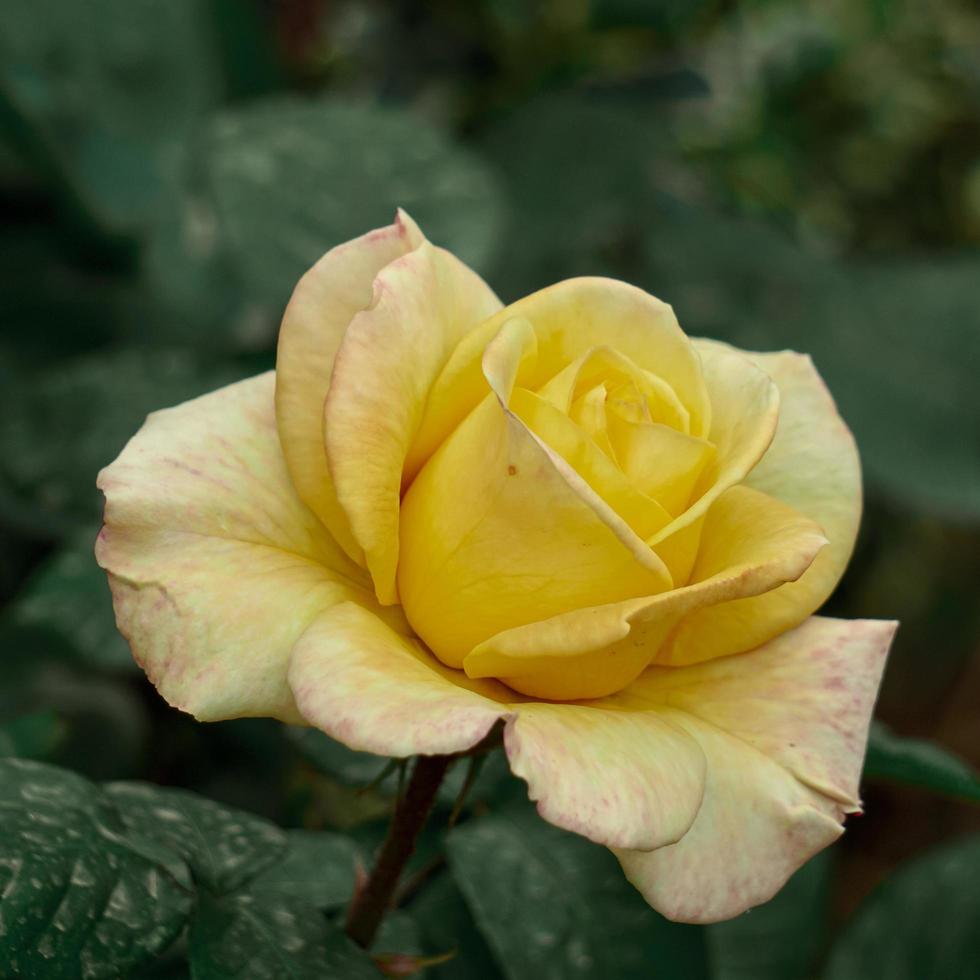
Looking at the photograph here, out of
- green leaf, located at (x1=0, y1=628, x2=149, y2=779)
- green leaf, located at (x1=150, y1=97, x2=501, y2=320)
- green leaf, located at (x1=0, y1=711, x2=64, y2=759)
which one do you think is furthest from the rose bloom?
green leaf, located at (x1=150, y1=97, x2=501, y2=320)

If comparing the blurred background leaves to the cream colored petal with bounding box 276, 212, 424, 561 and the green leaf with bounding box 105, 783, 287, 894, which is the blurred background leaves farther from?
the cream colored petal with bounding box 276, 212, 424, 561

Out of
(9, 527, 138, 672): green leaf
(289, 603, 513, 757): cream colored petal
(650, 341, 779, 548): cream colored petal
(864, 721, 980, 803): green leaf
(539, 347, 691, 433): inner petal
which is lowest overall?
(864, 721, 980, 803): green leaf

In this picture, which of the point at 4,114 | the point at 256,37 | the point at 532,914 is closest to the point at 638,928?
the point at 532,914

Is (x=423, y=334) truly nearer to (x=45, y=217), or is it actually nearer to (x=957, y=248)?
(x=45, y=217)

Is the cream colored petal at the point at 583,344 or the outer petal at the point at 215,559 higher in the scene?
the cream colored petal at the point at 583,344

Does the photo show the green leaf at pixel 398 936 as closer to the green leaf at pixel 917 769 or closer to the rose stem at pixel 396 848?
the rose stem at pixel 396 848

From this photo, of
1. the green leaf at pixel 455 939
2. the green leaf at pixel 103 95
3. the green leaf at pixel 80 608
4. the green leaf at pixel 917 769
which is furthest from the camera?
the green leaf at pixel 103 95

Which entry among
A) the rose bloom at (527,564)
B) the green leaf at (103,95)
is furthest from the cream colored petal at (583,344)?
the green leaf at (103,95)
